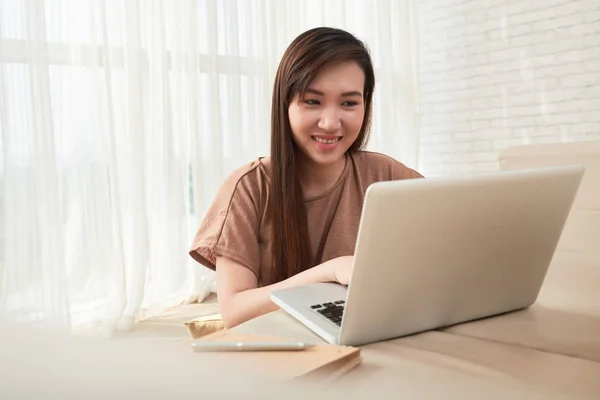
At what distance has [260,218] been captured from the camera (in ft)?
4.98

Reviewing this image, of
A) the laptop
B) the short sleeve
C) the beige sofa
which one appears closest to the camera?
the beige sofa

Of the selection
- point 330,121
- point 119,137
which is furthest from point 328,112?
point 119,137

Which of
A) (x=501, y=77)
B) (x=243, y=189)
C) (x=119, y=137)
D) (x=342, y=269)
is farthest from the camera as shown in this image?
(x=501, y=77)

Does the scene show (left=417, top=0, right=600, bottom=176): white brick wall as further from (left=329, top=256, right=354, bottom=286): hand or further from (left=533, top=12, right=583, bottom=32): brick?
(left=329, top=256, right=354, bottom=286): hand

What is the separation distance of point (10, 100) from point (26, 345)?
9.03ft

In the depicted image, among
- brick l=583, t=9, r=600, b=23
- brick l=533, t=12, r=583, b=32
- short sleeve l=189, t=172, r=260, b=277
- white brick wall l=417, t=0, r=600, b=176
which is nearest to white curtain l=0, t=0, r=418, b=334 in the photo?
short sleeve l=189, t=172, r=260, b=277

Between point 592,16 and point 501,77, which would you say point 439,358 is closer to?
point 592,16

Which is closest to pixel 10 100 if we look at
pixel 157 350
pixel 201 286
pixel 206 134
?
pixel 206 134

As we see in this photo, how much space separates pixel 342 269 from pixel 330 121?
1.91 feet

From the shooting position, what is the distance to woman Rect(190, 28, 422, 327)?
1428 millimetres

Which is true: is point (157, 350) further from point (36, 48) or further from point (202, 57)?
point (202, 57)

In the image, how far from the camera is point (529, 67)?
441 centimetres

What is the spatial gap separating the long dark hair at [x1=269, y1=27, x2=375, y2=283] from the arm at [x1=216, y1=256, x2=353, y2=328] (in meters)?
0.11

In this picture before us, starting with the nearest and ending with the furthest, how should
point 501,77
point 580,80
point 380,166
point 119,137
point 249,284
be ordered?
point 249,284
point 380,166
point 119,137
point 580,80
point 501,77
